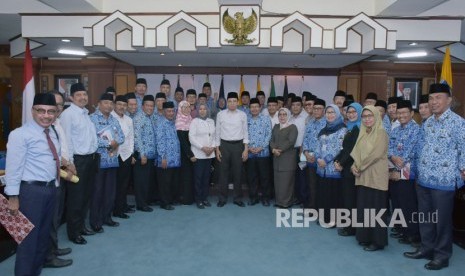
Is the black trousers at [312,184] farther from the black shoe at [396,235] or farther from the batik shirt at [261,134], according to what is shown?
the black shoe at [396,235]

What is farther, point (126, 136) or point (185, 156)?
point (185, 156)

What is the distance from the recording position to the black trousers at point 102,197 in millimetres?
4016

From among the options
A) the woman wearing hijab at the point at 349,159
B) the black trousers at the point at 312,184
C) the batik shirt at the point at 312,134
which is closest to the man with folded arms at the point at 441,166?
the woman wearing hijab at the point at 349,159

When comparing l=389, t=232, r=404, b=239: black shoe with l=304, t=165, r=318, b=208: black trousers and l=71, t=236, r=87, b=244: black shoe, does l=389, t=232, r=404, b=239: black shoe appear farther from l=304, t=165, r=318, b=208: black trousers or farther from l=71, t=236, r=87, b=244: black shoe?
l=71, t=236, r=87, b=244: black shoe

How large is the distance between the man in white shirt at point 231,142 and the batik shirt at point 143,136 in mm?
936

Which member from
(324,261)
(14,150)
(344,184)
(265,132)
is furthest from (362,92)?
(14,150)

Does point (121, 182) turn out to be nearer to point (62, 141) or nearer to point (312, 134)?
point (62, 141)

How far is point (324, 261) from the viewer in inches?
132

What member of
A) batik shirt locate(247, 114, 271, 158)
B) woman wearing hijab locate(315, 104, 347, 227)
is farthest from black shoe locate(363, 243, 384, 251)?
batik shirt locate(247, 114, 271, 158)

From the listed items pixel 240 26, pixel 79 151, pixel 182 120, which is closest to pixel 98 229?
pixel 79 151

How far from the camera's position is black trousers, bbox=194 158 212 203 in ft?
16.9

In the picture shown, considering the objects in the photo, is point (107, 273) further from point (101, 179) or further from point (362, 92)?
point (362, 92)

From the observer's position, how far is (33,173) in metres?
2.63

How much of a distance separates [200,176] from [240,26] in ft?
7.22
